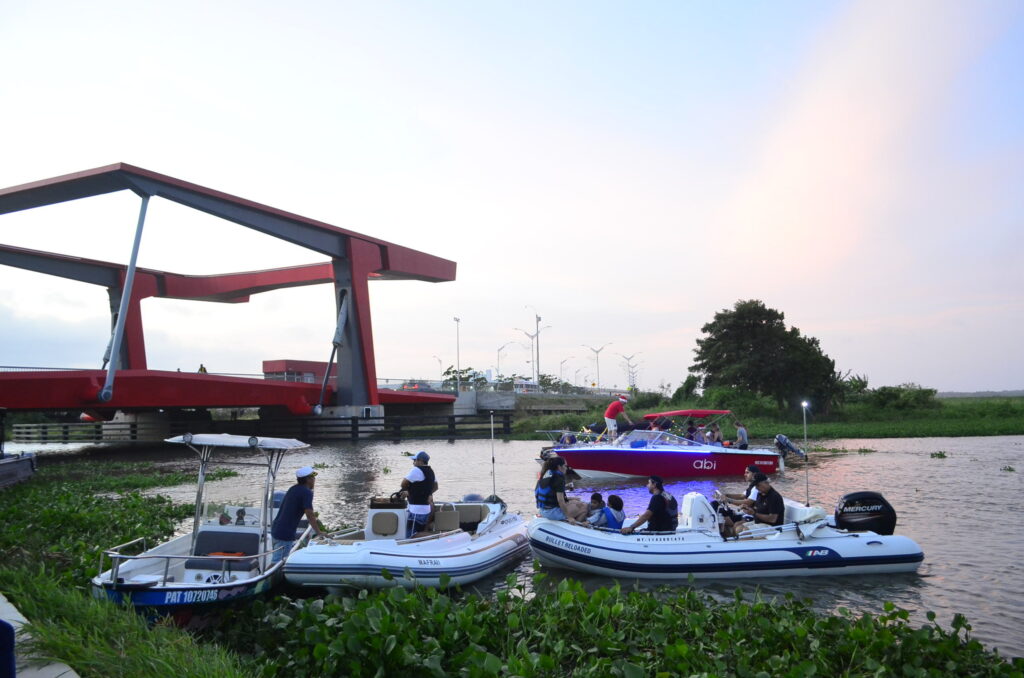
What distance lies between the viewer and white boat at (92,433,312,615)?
7617 millimetres

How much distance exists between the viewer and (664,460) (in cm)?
2294

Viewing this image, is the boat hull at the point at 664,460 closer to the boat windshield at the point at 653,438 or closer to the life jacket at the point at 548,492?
the boat windshield at the point at 653,438

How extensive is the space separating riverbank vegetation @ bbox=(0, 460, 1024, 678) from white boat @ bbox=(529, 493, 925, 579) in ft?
6.59

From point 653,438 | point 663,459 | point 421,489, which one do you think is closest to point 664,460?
point 663,459

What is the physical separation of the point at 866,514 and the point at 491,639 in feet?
25.5

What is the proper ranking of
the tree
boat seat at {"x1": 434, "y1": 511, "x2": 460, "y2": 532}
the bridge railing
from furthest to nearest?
the tree, the bridge railing, boat seat at {"x1": 434, "y1": 511, "x2": 460, "y2": 532}

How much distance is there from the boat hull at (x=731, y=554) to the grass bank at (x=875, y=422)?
30.5 m

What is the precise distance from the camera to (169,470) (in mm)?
27703

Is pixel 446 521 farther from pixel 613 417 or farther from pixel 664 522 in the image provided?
pixel 613 417

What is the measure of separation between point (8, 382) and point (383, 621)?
1309 inches

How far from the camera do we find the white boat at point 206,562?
25.0 ft

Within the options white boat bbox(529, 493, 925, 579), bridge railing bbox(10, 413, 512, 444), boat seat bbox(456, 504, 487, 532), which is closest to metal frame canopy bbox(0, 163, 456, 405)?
bridge railing bbox(10, 413, 512, 444)

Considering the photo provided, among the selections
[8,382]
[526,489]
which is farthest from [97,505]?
[8,382]

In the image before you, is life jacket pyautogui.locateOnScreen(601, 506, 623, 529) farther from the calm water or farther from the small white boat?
the small white boat
